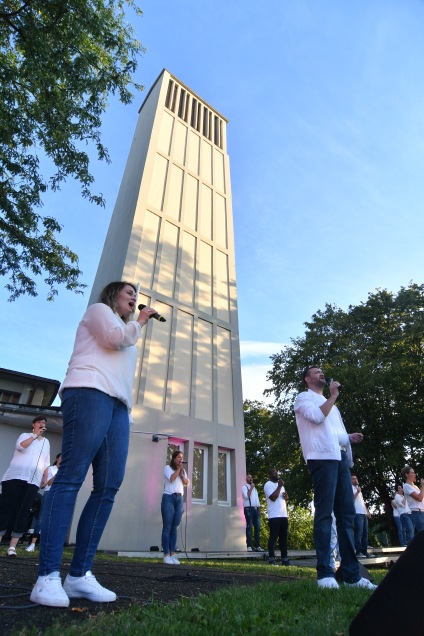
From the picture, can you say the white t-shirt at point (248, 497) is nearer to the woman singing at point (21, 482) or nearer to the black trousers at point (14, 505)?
the woman singing at point (21, 482)

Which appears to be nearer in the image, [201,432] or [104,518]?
[104,518]

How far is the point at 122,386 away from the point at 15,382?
16.2 meters

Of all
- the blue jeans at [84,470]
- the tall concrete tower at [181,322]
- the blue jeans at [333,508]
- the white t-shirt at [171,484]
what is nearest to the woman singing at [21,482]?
the white t-shirt at [171,484]

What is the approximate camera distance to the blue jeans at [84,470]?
234cm

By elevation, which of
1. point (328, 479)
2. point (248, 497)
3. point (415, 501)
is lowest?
point (328, 479)

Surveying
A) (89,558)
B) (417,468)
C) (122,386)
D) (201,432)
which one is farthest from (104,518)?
(417,468)

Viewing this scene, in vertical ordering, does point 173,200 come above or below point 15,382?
above

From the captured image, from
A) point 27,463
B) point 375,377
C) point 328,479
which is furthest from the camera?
point 375,377

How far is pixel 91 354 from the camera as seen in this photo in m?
2.70

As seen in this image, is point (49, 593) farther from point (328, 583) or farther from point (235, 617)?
point (328, 583)

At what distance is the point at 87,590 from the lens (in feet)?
8.00

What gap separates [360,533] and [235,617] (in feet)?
30.4

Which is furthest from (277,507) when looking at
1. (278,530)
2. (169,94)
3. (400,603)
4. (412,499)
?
(169,94)

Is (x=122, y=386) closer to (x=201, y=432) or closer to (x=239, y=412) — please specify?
(x=201, y=432)
